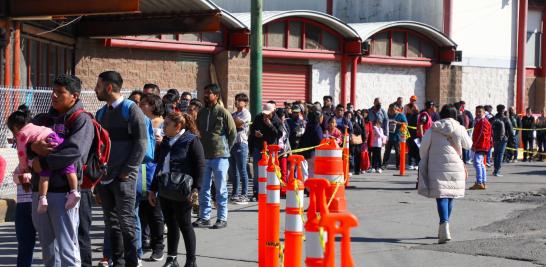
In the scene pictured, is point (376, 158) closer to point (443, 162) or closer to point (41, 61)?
point (41, 61)

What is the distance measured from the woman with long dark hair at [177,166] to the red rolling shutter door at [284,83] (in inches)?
637

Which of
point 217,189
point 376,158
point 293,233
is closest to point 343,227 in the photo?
point 293,233

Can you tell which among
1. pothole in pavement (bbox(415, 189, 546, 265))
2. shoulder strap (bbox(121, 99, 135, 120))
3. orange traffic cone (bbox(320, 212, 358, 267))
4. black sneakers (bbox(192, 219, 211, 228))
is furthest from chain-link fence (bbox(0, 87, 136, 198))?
orange traffic cone (bbox(320, 212, 358, 267))

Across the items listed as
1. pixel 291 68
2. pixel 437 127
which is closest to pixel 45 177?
pixel 437 127

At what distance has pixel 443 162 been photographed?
11398 mm

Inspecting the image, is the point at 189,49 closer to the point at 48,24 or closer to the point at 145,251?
the point at 48,24

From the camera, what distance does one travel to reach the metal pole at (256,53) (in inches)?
679

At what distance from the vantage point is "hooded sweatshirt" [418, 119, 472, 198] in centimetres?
1129

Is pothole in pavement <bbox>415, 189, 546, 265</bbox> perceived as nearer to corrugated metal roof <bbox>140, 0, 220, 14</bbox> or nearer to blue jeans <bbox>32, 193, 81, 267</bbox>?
blue jeans <bbox>32, 193, 81, 267</bbox>

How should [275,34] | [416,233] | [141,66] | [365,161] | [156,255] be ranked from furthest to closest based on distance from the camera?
[275,34] < [141,66] < [365,161] < [416,233] < [156,255]

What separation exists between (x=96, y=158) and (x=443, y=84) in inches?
908

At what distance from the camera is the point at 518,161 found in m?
27.8

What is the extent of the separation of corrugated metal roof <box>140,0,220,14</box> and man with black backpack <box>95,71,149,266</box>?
9.73m

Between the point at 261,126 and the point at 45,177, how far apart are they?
831 cm
